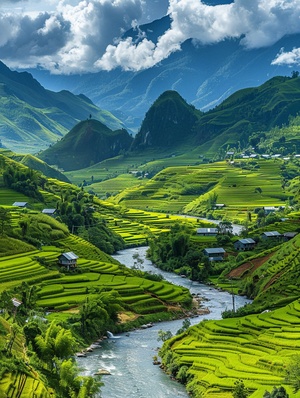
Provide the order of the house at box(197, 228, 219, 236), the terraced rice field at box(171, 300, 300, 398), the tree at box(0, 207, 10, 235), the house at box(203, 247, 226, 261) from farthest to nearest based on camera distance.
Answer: the house at box(197, 228, 219, 236), the house at box(203, 247, 226, 261), the tree at box(0, 207, 10, 235), the terraced rice field at box(171, 300, 300, 398)

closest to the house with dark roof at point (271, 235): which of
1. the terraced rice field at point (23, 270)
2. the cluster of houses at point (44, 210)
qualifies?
the cluster of houses at point (44, 210)

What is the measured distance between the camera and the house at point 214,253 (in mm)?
136500

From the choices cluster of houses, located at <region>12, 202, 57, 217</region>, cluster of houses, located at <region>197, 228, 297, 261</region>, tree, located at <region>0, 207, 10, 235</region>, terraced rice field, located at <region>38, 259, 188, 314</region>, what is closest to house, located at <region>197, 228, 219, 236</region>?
cluster of houses, located at <region>197, 228, 297, 261</region>

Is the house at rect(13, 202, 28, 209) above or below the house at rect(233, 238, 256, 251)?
above

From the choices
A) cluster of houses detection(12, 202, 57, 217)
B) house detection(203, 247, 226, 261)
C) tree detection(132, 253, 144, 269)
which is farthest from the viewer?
cluster of houses detection(12, 202, 57, 217)

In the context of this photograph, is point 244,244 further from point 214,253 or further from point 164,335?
point 164,335

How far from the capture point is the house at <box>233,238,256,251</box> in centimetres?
14125

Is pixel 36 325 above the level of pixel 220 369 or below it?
above

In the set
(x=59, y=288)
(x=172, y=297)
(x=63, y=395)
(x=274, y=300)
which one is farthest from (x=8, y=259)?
(x=63, y=395)

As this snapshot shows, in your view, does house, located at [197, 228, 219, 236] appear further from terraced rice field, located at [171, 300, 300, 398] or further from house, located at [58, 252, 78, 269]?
terraced rice field, located at [171, 300, 300, 398]

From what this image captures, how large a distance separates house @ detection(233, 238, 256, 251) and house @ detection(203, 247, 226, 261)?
5074 millimetres

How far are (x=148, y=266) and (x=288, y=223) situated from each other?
36764mm

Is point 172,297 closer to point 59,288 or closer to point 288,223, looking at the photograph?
point 59,288

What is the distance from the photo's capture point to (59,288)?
95375 mm
